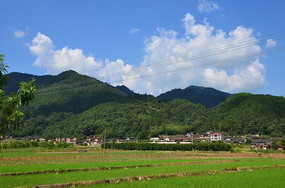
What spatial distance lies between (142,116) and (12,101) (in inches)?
5901

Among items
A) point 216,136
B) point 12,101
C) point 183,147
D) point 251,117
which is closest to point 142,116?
point 216,136

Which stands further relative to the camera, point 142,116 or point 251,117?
point 142,116

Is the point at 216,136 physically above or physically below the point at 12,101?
below

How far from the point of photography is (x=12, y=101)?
7.16 metres

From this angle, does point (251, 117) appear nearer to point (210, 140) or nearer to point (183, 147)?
point (210, 140)

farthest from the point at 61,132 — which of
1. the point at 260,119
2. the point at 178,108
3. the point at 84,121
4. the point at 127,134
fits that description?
the point at 260,119

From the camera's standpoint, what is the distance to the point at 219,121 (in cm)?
13562

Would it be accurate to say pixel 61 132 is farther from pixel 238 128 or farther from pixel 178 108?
pixel 238 128

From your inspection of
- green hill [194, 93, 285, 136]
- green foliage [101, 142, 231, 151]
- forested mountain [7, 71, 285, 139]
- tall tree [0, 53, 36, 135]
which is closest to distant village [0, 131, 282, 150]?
green hill [194, 93, 285, 136]

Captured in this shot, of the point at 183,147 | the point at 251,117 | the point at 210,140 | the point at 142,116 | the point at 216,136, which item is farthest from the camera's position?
the point at 142,116

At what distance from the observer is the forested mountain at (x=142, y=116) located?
124m

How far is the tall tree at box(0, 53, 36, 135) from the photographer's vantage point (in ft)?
23.3

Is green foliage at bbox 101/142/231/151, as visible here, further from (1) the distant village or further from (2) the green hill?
(2) the green hill

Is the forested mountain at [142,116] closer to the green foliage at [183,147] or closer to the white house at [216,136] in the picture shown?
the white house at [216,136]
